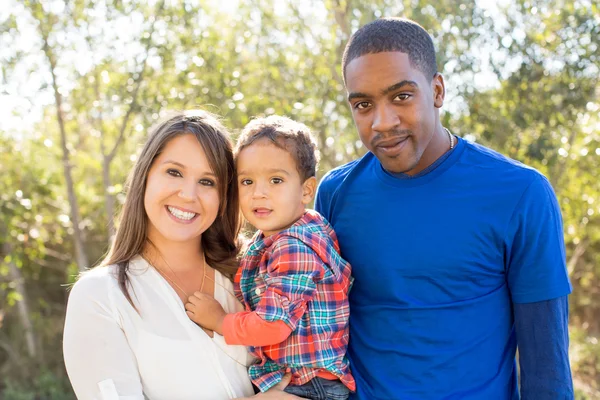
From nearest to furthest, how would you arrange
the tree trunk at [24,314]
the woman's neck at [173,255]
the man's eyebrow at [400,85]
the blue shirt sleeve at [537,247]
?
the blue shirt sleeve at [537,247], the man's eyebrow at [400,85], the woman's neck at [173,255], the tree trunk at [24,314]

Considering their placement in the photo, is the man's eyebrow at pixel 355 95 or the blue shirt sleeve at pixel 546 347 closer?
the blue shirt sleeve at pixel 546 347

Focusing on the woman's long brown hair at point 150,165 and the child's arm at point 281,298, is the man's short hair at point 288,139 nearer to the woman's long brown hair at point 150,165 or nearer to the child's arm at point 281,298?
the woman's long brown hair at point 150,165

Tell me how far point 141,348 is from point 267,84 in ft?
13.6

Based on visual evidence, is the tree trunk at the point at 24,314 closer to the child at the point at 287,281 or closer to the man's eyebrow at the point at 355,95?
the child at the point at 287,281

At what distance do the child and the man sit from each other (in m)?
0.13

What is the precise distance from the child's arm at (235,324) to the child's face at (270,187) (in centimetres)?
38

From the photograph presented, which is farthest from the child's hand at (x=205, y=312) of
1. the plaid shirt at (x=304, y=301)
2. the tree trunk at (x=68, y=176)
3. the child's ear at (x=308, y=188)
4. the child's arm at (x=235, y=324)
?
the tree trunk at (x=68, y=176)

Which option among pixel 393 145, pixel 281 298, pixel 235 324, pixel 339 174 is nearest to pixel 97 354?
pixel 235 324

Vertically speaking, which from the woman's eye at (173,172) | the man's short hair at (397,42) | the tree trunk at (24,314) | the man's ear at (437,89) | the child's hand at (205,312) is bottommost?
the tree trunk at (24,314)

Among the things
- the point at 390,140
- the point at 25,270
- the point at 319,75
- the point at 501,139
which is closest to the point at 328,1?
the point at 319,75

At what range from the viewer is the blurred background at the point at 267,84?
17.9 ft

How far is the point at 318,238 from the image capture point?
2.57m

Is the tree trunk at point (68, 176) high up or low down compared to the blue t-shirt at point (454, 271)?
up

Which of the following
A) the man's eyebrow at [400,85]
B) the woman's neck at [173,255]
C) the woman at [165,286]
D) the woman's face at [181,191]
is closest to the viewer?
the man's eyebrow at [400,85]
